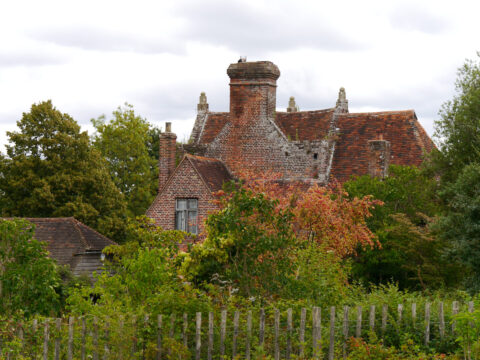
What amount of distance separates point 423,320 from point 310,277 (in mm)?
2159

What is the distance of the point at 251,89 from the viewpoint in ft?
112

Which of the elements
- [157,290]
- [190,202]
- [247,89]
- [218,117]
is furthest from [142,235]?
[218,117]

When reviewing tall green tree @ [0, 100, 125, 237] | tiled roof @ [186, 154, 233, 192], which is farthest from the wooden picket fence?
tall green tree @ [0, 100, 125, 237]

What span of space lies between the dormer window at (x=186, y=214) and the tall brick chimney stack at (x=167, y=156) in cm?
299

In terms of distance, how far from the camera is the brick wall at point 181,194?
31.5 metres

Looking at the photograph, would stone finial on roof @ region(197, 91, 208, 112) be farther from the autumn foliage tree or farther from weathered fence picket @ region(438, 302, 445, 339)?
weathered fence picket @ region(438, 302, 445, 339)

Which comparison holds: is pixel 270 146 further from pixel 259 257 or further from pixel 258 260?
pixel 258 260

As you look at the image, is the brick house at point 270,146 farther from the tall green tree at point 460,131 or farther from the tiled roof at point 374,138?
the tall green tree at point 460,131

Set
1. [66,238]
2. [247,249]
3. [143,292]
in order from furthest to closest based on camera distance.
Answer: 1. [66,238]
2. [247,249]
3. [143,292]

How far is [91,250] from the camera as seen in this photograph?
32.5 meters

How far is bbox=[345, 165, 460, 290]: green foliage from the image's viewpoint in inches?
919

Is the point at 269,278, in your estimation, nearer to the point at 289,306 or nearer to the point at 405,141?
the point at 289,306

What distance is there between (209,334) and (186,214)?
20378mm

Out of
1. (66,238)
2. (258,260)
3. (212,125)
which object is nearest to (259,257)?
(258,260)
